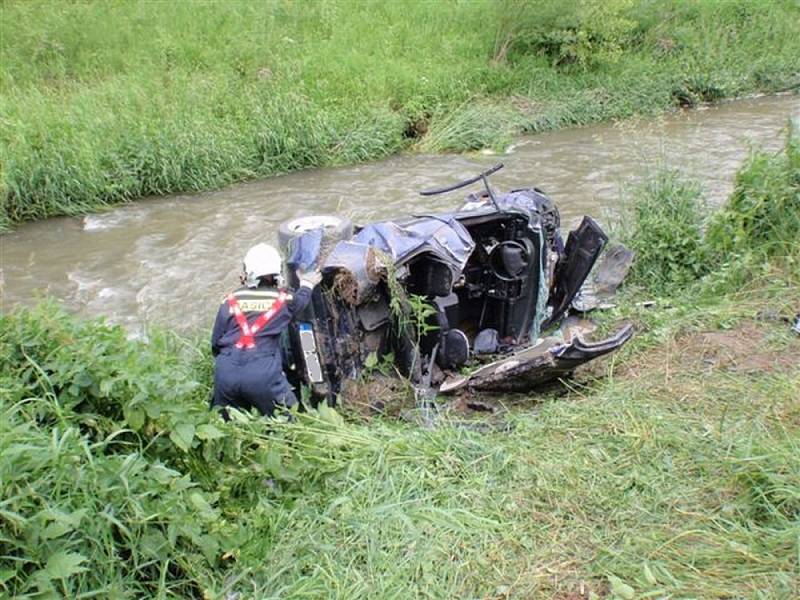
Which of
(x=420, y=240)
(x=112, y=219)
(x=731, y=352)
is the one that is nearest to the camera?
(x=731, y=352)

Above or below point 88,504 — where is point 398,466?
below

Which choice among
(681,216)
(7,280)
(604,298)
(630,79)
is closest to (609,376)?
(604,298)

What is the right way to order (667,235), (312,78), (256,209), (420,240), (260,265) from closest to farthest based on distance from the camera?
A: (260,265) < (420,240) < (667,235) < (256,209) < (312,78)

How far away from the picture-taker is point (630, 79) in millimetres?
17219

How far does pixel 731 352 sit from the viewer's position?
5.00 meters

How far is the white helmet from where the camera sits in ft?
17.1

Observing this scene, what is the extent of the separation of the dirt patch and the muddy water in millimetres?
3684

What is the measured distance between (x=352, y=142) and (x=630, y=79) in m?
7.07

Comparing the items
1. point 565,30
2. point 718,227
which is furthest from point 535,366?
point 565,30

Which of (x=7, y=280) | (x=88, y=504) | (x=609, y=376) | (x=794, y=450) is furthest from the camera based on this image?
(x=7, y=280)

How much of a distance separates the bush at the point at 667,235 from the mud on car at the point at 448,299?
0.76 metres

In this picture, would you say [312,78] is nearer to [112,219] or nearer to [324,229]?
[112,219]

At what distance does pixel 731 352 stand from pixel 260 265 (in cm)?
309

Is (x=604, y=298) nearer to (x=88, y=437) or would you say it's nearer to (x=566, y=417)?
(x=566, y=417)
